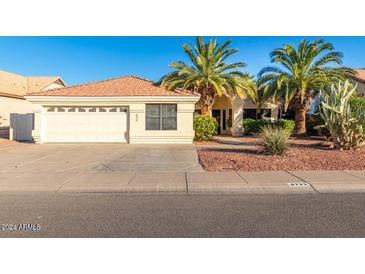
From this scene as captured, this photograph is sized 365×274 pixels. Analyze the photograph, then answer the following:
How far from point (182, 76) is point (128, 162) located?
10378 millimetres

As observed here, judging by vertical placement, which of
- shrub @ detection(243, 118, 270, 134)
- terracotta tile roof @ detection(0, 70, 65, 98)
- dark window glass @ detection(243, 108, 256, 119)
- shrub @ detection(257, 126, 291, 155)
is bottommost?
shrub @ detection(257, 126, 291, 155)

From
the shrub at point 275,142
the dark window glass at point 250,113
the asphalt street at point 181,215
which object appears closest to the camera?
the asphalt street at point 181,215

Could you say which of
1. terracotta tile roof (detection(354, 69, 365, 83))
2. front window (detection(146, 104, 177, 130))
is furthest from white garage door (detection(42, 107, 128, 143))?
terracotta tile roof (detection(354, 69, 365, 83))

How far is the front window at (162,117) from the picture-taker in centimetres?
1688

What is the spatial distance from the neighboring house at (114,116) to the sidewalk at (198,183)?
8858 mm

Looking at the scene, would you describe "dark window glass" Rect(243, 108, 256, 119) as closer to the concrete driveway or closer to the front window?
the front window

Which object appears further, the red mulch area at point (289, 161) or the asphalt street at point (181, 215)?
the red mulch area at point (289, 161)

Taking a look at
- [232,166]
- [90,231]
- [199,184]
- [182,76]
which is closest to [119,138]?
[182,76]

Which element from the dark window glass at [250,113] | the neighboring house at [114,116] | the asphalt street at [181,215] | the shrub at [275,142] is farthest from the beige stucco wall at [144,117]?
the asphalt street at [181,215]

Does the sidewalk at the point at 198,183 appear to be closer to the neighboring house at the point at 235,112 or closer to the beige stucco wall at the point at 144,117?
the beige stucco wall at the point at 144,117

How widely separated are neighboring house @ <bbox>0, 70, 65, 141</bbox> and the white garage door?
14.3ft

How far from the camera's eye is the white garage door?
55.4 feet

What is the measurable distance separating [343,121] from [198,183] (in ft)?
29.3

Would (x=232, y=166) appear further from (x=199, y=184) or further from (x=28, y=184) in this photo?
(x=28, y=184)
